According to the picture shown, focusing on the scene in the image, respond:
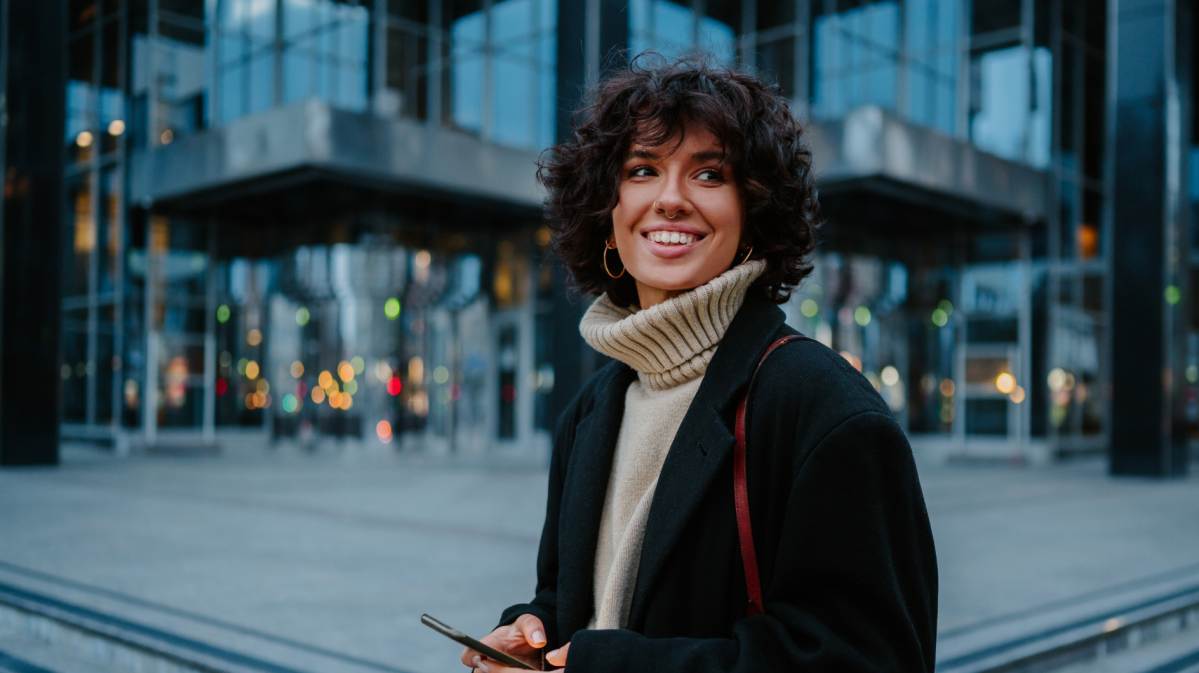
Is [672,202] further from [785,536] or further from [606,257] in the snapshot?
[785,536]

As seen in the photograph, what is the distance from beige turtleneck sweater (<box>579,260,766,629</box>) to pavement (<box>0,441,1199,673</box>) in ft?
8.64

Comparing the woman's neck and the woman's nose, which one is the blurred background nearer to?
the woman's neck

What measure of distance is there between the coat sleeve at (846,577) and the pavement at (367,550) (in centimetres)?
297

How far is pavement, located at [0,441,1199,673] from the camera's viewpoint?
4754mm

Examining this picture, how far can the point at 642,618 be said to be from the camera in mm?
1543

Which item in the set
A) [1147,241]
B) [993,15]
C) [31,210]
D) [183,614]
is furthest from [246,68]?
[1147,241]

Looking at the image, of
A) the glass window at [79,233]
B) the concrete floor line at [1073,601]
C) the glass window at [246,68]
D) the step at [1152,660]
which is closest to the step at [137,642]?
the concrete floor line at [1073,601]

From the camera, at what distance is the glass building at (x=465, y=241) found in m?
17.8

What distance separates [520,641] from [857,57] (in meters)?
18.4

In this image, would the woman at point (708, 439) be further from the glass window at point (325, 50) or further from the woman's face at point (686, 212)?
the glass window at point (325, 50)

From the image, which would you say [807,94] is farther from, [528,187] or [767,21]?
[528,187]

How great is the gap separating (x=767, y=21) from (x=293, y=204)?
33.6 feet

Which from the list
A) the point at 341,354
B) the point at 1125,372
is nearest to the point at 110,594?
the point at 341,354

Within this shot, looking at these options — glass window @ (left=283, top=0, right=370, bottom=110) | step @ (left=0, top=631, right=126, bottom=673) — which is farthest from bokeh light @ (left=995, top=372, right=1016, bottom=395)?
step @ (left=0, top=631, right=126, bottom=673)
